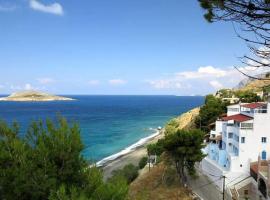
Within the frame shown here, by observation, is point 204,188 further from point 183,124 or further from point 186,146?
point 183,124

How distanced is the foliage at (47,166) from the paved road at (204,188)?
69.2 ft

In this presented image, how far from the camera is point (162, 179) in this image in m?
37.3

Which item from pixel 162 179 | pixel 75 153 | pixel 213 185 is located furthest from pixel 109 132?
pixel 75 153

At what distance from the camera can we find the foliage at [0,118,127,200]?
975 centimetres

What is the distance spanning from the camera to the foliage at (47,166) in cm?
975

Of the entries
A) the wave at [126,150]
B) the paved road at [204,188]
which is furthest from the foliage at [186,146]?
the wave at [126,150]

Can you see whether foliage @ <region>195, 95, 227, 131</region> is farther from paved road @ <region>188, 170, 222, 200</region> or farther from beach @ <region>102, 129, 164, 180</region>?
paved road @ <region>188, 170, 222, 200</region>

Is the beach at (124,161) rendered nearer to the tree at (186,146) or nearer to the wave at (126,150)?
the wave at (126,150)

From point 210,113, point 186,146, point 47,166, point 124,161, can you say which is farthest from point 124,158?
point 47,166

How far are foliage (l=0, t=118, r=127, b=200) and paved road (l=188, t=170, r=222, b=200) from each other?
21.1m

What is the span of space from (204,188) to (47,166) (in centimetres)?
2490

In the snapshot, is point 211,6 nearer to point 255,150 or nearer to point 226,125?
point 255,150

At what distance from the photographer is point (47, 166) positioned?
1024 cm

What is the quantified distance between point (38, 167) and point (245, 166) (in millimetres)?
23745
